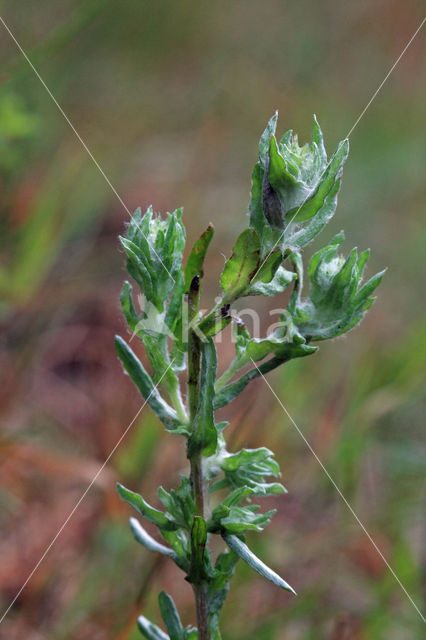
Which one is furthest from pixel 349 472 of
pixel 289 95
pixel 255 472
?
pixel 289 95

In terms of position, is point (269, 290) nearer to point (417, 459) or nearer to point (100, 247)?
point (417, 459)

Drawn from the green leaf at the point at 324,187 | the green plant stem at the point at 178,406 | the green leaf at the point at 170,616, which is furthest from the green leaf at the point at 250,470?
the green leaf at the point at 324,187

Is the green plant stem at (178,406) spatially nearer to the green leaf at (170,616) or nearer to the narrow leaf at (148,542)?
the narrow leaf at (148,542)

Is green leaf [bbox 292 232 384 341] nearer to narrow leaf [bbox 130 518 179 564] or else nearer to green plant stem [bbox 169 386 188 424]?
green plant stem [bbox 169 386 188 424]

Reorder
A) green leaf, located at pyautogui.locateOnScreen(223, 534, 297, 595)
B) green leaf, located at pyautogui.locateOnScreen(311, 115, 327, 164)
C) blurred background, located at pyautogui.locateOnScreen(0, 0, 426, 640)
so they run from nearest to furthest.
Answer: green leaf, located at pyautogui.locateOnScreen(223, 534, 297, 595)
green leaf, located at pyautogui.locateOnScreen(311, 115, 327, 164)
blurred background, located at pyautogui.locateOnScreen(0, 0, 426, 640)

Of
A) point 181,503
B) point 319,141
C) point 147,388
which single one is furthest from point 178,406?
point 319,141

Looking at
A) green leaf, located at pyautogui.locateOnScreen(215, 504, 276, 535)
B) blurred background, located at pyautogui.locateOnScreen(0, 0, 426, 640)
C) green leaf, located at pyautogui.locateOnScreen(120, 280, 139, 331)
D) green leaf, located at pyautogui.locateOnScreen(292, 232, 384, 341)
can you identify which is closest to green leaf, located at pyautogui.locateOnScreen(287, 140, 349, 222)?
green leaf, located at pyautogui.locateOnScreen(292, 232, 384, 341)

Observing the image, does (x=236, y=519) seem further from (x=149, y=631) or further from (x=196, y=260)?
(x=196, y=260)
